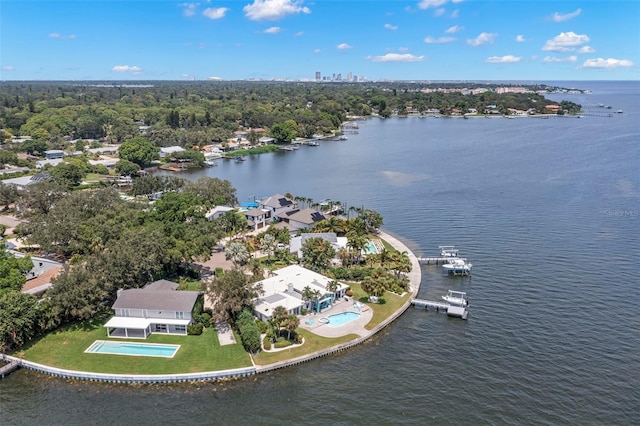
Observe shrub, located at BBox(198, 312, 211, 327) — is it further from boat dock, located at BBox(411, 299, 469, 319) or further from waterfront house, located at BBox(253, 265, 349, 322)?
boat dock, located at BBox(411, 299, 469, 319)

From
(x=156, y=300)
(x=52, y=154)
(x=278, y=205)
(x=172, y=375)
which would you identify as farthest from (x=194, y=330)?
(x=52, y=154)

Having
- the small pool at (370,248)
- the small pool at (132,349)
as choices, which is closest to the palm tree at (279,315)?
the small pool at (132,349)

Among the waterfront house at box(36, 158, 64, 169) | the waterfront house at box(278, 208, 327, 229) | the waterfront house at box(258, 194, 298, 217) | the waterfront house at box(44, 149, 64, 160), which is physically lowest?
the waterfront house at box(278, 208, 327, 229)

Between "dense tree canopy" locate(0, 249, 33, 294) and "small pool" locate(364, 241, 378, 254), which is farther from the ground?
"dense tree canopy" locate(0, 249, 33, 294)

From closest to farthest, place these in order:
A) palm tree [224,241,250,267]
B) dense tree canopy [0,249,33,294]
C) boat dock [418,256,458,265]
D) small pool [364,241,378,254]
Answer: dense tree canopy [0,249,33,294] < palm tree [224,241,250,267] < boat dock [418,256,458,265] < small pool [364,241,378,254]

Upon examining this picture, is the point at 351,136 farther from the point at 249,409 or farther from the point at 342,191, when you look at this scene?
the point at 249,409

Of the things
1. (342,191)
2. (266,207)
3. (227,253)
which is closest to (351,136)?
(342,191)

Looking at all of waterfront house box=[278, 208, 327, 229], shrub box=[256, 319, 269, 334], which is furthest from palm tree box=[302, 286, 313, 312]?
waterfront house box=[278, 208, 327, 229]
